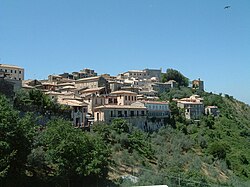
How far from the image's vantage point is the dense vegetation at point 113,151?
22266mm

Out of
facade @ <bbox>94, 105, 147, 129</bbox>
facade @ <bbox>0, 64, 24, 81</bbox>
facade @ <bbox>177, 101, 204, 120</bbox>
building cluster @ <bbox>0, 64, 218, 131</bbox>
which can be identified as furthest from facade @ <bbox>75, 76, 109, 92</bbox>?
facade @ <bbox>177, 101, 204, 120</bbox>

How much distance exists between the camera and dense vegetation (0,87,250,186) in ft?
73.0

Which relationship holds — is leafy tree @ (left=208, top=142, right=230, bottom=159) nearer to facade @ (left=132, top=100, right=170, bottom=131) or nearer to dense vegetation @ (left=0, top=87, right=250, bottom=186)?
dense vegetation @ (left=0, top=87, right=250, bottom=186)

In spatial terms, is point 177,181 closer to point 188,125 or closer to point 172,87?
point 188,125

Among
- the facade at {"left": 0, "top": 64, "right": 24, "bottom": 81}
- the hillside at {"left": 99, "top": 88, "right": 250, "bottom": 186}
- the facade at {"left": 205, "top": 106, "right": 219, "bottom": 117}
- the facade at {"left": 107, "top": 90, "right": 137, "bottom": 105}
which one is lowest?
the hillside at {"left": 99, "top": 88, "right": 250, "bottom": 186}

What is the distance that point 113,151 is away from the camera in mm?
35156

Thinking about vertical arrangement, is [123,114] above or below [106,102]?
below

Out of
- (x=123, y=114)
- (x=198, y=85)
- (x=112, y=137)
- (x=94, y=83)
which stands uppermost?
(x=198, y=85)

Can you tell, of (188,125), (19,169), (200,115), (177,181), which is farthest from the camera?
(200,115)

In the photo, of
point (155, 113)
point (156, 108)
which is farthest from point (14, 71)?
point (155, 113)

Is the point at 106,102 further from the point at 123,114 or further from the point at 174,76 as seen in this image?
the point at 174,76

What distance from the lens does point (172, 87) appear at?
81.6 meters

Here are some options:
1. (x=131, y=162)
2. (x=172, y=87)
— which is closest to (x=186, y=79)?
(x=172, y=87)

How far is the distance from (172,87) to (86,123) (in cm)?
4369
